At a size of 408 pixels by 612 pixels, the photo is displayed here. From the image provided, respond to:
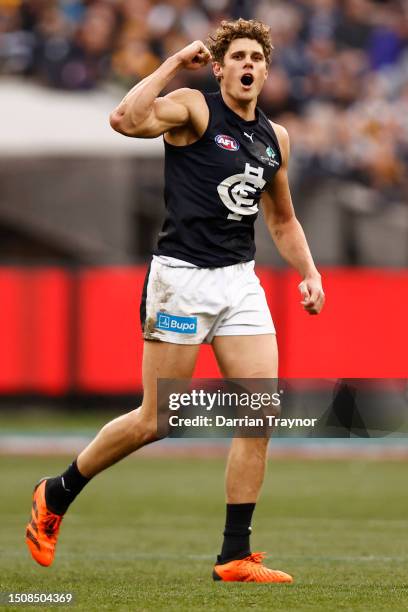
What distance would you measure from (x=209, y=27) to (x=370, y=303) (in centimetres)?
457

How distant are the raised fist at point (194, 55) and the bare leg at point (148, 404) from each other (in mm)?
1209

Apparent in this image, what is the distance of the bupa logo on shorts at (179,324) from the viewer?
5.76 metres

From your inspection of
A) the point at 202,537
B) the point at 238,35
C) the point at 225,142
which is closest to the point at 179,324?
the point at 225,142

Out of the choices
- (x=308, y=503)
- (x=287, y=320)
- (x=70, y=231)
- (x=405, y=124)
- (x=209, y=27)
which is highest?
(x=209, y=27)

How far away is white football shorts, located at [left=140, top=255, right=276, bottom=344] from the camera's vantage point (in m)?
5.77

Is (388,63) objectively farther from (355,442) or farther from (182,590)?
(182,590)

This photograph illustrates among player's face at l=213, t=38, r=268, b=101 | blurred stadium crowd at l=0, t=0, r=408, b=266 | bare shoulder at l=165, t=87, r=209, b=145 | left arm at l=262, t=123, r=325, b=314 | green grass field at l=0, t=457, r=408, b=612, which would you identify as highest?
blurred stadium crowd at l=0, t=0, r=408, b=266

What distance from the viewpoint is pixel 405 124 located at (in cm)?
1614

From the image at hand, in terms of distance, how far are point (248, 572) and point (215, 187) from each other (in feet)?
5.65

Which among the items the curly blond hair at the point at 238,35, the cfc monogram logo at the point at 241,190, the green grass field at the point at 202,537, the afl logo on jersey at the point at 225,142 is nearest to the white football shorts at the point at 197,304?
the cfc monogram logo at the point at 241,190

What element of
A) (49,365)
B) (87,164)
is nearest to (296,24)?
(87,164)

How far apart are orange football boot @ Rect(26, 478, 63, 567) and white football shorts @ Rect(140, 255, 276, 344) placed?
0.96 m

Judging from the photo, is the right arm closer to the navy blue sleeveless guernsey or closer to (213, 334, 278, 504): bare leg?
the navy blue sleeveless guernsey

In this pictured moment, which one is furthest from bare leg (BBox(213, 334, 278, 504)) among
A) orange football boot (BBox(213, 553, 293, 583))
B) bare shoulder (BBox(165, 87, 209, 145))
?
bare shoulder (BBox(165, 87, 209, 145))
